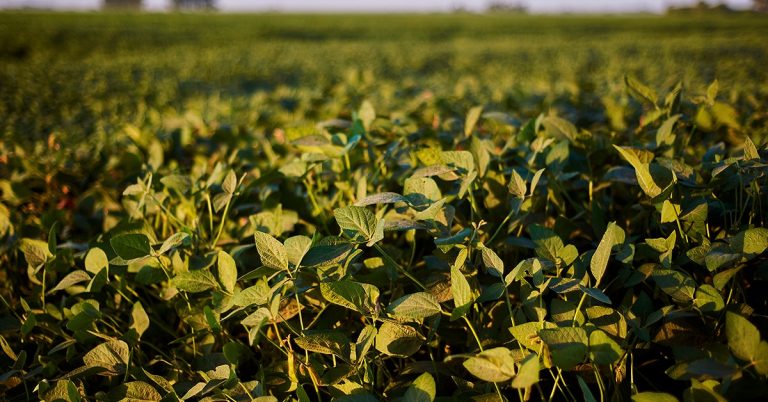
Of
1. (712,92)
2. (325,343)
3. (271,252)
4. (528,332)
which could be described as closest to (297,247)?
(271,252)

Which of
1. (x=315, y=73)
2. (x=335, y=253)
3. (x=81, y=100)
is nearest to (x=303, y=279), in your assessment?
(x=335, y=253)

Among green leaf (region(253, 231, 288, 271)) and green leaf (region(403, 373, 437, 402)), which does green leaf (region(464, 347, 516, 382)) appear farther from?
green leaf (region(253, 231, 288, 271))

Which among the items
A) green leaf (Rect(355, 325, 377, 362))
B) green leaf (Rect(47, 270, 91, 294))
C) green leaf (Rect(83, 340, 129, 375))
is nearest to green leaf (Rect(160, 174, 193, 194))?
green leaf (Rect(47, 270, 91, 294))

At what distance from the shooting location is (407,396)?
2.13 feet

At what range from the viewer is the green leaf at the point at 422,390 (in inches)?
25.1

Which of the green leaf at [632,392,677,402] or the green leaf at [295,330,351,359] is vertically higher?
the green leaf at [632,392,677,402]

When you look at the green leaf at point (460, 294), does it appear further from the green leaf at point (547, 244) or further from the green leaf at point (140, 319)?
the green leaf at point (140, 319)

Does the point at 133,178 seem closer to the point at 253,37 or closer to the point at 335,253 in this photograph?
the point at 335,253

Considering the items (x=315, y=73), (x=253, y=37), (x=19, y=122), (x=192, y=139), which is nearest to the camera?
(x=192, y=139)

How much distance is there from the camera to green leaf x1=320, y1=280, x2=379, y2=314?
0.75 m

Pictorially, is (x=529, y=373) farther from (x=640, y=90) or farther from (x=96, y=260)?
(x=640, y=90)

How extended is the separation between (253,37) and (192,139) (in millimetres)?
23669

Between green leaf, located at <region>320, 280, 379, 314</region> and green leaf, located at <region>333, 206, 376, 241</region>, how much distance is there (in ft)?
0.27

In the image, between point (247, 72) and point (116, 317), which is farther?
point (247, 72)
